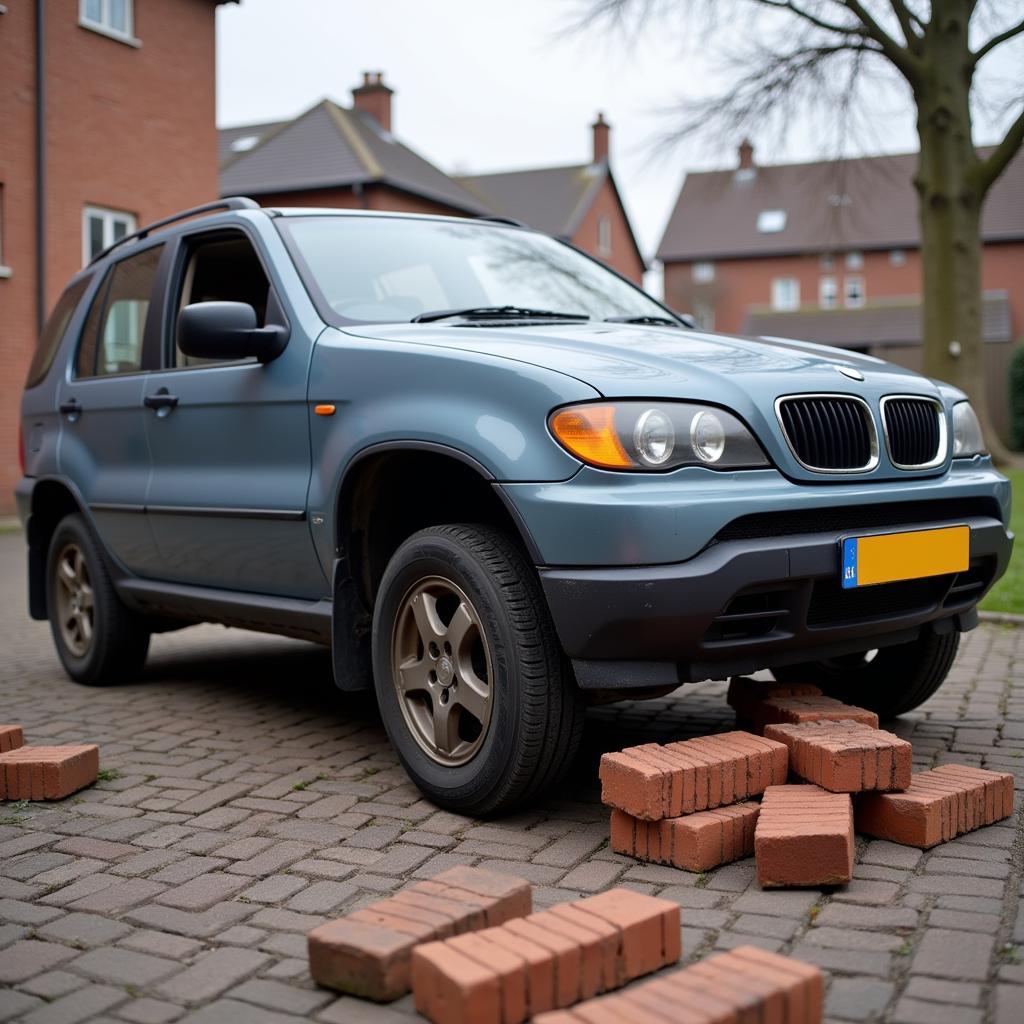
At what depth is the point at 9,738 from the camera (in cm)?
438

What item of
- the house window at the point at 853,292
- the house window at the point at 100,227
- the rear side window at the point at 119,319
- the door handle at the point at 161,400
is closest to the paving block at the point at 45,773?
the door handle at the point at 161,400

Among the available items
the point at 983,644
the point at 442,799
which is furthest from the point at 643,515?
the point at 983,644

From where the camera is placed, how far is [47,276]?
17.7 metres

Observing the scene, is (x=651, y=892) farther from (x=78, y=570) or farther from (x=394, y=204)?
(x=394, y=204)

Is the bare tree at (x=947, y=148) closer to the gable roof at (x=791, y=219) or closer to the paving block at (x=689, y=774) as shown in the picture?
the paving block at (x=689, y=774)

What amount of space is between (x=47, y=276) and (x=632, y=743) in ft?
49.8

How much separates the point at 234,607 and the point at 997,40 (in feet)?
58.4

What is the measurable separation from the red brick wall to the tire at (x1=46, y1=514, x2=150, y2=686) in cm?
5220

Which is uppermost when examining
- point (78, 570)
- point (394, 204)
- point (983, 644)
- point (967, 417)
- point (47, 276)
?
point (394, 204)

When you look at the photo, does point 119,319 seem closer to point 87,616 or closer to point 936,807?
point 87,616

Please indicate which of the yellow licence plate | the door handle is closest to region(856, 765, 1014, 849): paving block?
the yellow licence plate

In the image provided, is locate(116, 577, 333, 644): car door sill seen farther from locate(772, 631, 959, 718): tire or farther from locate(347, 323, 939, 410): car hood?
locate(772, 631, 959, 718): tire

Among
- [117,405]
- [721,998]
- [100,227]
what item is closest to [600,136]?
[100,227]

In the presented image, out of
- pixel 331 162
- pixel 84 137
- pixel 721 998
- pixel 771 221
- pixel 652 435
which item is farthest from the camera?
pixel 771 221
